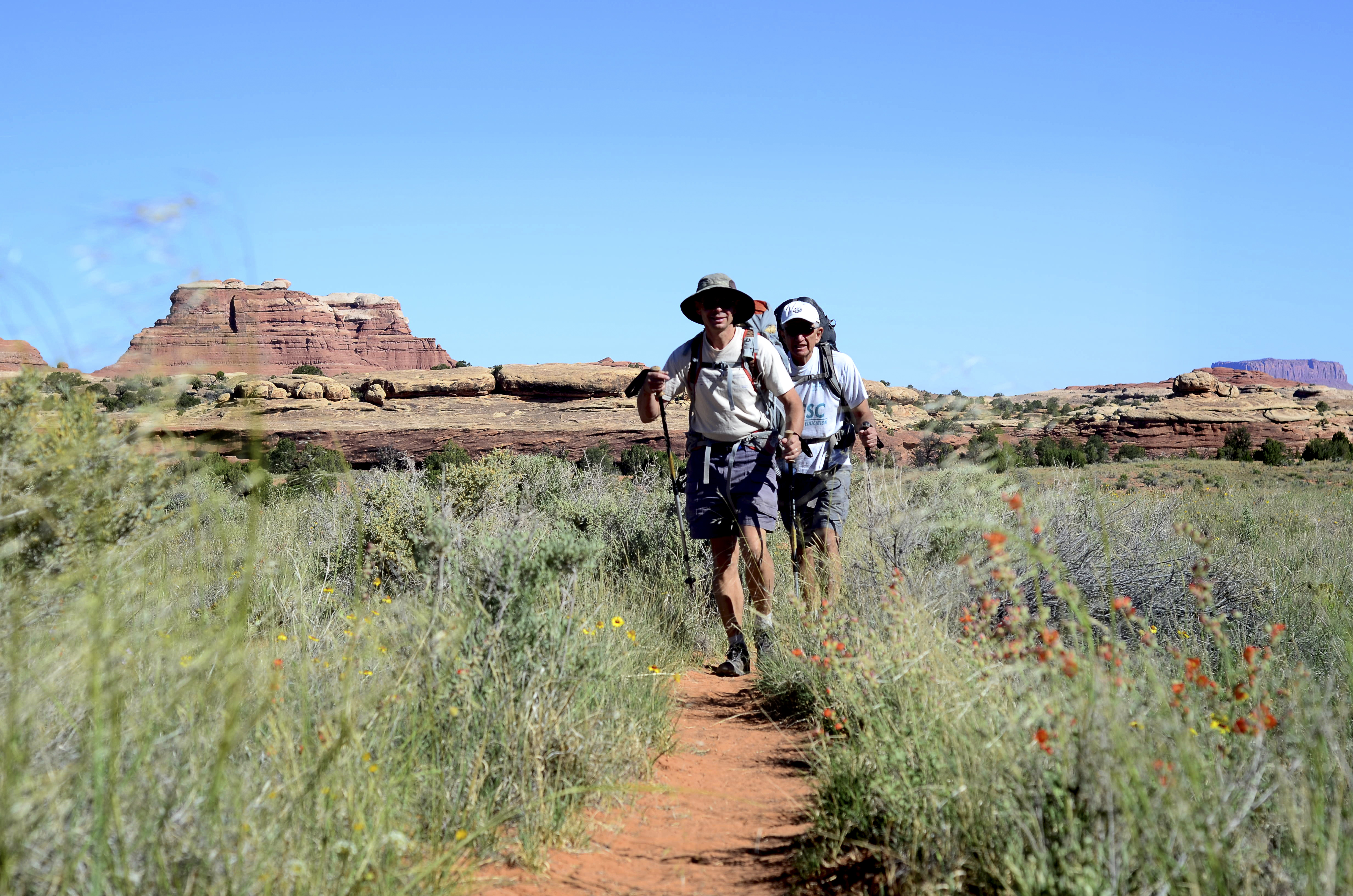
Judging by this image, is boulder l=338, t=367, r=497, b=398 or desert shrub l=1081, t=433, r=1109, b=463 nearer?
desert shrub l=1081, t=433, r=1109, b=463

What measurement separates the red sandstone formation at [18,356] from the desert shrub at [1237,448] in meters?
31.2

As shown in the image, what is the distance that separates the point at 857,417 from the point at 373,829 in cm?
416

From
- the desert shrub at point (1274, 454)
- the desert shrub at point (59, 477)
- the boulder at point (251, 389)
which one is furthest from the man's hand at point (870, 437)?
the desert shrub at point (1274, 454)

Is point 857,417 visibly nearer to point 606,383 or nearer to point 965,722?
point 965,722

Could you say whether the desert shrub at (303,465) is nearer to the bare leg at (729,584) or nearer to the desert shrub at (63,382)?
the desert shrub at (63,382)

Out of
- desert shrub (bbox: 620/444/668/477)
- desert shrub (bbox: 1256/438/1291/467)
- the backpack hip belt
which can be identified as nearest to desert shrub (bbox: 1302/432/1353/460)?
desert shrub (bbox: 1256/438/1291/467)

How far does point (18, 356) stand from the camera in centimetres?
270

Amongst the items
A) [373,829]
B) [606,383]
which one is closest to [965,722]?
[373,829]

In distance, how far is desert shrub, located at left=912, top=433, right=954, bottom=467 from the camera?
6.51 m

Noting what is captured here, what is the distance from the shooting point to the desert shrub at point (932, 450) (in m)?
6.51

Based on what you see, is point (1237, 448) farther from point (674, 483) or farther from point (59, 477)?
point (59, 477)

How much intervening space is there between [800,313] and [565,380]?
2363 cm

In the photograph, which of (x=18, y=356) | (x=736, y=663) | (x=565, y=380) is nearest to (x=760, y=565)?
(x=736, y=663)

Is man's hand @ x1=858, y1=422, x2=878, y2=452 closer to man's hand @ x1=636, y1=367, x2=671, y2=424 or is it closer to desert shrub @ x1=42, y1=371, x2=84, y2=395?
man's hand @ x1=636, y1=367, x2=671, y2=424
